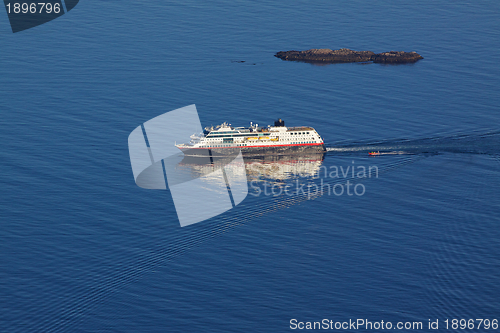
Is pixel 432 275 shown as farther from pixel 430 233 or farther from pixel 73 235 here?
pixel 73 235

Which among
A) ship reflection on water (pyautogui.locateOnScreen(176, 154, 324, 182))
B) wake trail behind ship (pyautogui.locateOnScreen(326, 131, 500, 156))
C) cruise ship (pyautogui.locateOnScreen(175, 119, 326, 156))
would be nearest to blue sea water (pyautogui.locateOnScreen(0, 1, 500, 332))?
wake trail behind ship (pyautogui.locateOnScreen(326, 131, 500, 156))

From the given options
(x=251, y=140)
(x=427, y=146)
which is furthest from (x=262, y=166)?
(x=427, y=146)

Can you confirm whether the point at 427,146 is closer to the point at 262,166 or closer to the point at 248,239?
the point at 262,166

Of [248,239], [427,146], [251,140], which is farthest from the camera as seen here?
[251,140]

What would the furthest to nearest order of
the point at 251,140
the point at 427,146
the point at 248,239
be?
the point at 251,140, the point at 427,146, the point at 248,239

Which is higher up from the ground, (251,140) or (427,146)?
(251,140)

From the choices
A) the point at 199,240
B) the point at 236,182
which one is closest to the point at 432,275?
the point at 199,240

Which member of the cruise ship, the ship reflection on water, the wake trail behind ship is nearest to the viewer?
the ship reflection on water

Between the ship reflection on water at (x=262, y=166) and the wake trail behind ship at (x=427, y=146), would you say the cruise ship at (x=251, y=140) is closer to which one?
the ship reflection on water at (x=262, y=166)

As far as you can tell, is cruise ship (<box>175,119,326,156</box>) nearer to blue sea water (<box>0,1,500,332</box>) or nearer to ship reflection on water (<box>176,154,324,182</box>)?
ship reflection on water (<box>176,154,324,182</box>)

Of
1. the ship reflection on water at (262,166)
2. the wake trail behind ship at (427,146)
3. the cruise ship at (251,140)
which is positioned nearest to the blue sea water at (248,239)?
the wake trail behind ship at (427,146)
